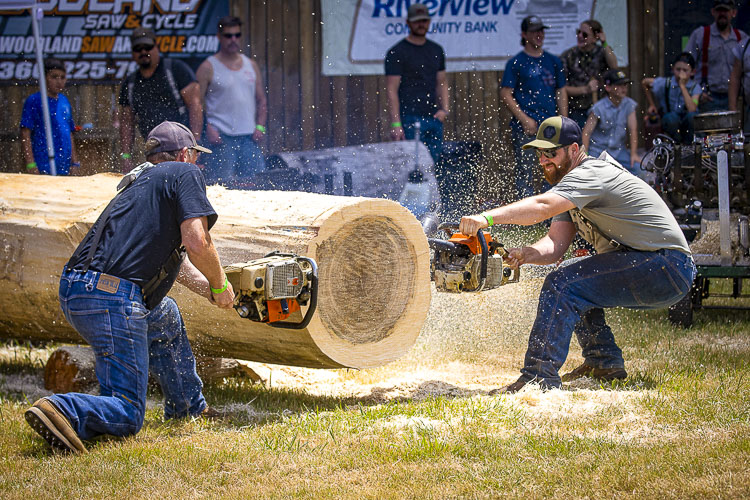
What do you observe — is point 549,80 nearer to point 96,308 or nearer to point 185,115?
point 185,115

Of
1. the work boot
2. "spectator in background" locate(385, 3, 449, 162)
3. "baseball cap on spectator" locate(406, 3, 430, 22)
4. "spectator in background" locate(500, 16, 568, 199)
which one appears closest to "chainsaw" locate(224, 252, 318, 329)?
the work boot

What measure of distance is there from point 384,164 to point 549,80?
7.23 ft

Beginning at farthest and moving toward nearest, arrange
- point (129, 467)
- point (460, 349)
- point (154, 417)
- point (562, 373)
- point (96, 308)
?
point (460, 349), point (562, 373), point (154, 417), point (96, 308), point (129, 467)

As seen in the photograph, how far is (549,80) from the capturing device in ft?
31.0

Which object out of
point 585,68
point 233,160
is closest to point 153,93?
point 233,160

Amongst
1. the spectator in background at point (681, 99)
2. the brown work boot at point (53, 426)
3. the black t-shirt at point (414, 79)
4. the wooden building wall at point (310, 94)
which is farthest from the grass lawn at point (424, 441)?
the wooden building wall at point (310, 94)

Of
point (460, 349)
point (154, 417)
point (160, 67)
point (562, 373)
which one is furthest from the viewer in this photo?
point (160, 67)

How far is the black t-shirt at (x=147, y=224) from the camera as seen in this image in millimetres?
3648

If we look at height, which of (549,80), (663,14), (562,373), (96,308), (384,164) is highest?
(663,14)

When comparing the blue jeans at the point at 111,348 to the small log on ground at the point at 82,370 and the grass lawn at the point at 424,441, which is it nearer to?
the grass lawn at the point at 424,441

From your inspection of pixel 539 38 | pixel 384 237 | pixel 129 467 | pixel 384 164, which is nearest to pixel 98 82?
pixel 384 164

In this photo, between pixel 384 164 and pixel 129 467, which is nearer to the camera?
pixel 129 467

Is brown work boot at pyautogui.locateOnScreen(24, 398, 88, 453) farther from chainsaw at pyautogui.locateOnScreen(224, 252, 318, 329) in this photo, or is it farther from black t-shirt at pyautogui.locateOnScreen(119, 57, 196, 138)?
black t-shirt at pyautogui.locateOnScreen(119, 57, 196, 138)

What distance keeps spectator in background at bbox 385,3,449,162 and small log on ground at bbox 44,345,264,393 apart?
4.95 metres
